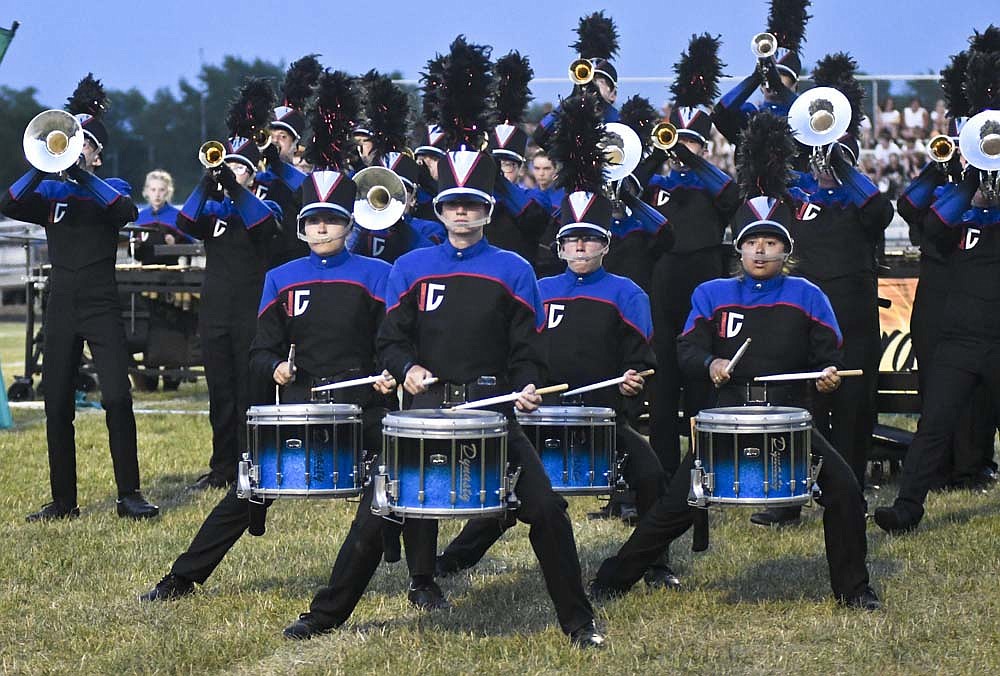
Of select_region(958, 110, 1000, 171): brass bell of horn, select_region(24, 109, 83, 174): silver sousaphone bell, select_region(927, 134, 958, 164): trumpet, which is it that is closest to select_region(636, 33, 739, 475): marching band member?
select_region(927, 134, 958, 164): trumpet

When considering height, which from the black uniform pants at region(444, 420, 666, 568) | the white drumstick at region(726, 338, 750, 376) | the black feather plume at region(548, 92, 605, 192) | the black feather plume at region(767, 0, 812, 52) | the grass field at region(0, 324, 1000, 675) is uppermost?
the black feather plume at region(767, 0, 812, 52)

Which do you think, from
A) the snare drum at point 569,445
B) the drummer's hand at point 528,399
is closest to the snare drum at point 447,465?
the drummer's hand at point 528,399

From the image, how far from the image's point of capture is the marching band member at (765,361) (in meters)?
6.64

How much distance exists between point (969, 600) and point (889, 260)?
4230mm

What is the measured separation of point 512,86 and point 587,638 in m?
4.93

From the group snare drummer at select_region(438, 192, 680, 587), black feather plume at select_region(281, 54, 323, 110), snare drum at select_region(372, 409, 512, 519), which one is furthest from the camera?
black feather plume at select_region(281, 54, 323, 110)

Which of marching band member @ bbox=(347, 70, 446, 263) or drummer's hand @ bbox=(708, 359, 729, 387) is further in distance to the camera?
marching band member @ bbox=(347, 70, 446, 263)

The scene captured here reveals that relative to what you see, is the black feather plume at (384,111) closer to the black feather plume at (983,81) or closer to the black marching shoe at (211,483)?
the black marching shoe at (211,483)

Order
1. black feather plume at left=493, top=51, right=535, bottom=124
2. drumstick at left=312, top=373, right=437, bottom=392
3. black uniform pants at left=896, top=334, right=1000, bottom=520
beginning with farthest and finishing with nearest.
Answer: black feather plume at left=493, top=51, right=535, bottom=124 < black uniform pants at left=896, top=334, right=1000, bottom=520 < drumstick at left=312, top=373, right=437, bottom=392

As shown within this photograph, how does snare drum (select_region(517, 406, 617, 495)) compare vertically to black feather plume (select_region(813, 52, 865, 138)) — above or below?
below

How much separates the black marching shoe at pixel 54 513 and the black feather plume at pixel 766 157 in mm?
4113

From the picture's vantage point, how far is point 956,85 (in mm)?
9047

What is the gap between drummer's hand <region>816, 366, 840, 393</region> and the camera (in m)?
6.72

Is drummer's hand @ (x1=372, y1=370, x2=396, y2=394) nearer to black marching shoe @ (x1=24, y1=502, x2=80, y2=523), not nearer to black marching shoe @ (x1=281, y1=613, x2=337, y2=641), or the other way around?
black marching shoe @ (x1=281, y1=613, x2=337, y2=641)
